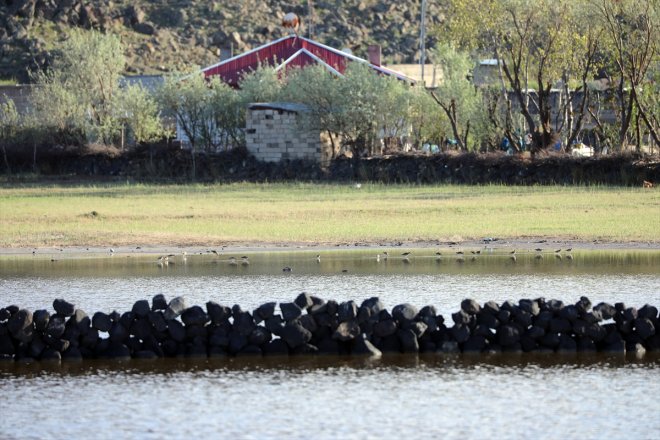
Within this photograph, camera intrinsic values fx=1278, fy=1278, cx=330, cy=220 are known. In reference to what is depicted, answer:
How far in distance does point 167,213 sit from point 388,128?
21.3 meters

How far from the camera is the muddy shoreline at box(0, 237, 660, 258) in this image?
28297 millimetres

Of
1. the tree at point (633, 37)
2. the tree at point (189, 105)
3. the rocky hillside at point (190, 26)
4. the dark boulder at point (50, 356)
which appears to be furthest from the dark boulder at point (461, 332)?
the rocky hillside at point (190, 26)

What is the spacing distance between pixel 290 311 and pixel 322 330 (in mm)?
510

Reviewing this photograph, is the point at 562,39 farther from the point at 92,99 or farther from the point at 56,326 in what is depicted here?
the point at 56,326

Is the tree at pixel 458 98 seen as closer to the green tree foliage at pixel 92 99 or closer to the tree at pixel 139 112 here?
the tree at pixel 139 112

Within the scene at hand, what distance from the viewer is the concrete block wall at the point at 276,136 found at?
55.0 meters

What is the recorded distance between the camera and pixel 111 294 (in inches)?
846

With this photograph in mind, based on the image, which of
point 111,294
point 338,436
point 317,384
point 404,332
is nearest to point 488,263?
point 111,294

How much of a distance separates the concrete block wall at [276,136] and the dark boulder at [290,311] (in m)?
38.6

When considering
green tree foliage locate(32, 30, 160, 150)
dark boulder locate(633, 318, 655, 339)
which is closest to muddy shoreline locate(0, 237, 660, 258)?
dark boulder locate(633, 318, 655, 339)

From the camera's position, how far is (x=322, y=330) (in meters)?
16.4

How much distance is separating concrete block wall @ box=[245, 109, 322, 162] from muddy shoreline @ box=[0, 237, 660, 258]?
25.4 m

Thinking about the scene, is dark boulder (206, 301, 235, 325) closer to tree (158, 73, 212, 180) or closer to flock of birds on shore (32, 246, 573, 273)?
flock of birds on shore (32, 246, 573, 273)

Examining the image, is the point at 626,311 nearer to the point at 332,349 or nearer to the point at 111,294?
the point at 332,349
